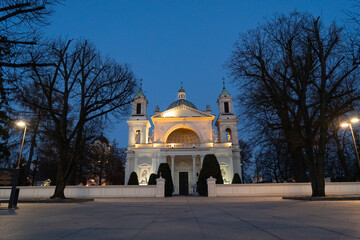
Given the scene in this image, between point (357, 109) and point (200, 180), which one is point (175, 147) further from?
point (357, 109)

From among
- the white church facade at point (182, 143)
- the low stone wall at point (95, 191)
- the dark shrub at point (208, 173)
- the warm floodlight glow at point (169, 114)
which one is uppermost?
the warm floodlight glow at point (169, 114)

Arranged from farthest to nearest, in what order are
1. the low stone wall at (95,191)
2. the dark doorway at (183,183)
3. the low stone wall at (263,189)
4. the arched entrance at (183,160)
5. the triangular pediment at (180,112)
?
the triangular pediment at (180,112)
the dark doorway at (183,183)
the arched entrance at (183,160)
the low stone wall at (95,191)
the low stone wall at (263,189)

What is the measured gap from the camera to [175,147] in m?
38.6

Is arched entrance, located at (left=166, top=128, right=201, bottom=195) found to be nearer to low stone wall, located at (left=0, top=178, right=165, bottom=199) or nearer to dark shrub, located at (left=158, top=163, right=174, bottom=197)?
dark shrub, located at (left=158, top=163, right=174, bottom=197)

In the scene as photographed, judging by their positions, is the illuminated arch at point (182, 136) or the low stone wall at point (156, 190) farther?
the illuminated arch at point (182, 136)

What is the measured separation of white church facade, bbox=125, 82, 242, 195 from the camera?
3738cm

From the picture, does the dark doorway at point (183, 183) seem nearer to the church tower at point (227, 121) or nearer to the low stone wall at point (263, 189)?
the church tower at point (227, 121)

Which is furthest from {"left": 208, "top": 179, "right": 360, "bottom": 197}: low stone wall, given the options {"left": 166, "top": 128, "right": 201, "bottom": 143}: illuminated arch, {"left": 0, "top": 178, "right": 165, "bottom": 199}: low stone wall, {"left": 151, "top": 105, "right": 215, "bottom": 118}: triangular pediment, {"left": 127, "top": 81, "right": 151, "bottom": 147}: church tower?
{"left": 127, "top": 81, "right": 151, "bottom": 147}: church tower

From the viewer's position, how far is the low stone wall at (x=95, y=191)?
Answer: 21.3 meters

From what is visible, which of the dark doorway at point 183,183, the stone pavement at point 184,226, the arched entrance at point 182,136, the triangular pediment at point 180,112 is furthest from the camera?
the arched entrance at point 182,136

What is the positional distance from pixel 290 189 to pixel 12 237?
22.6 m

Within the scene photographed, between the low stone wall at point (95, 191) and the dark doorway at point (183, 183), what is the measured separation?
17.5 meters

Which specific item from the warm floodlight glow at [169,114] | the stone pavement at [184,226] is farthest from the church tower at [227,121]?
the stone pavement at [184,226]

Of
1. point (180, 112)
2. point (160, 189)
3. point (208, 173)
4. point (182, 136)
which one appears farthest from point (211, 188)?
point (182, 136)
